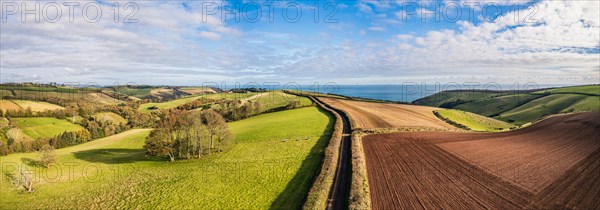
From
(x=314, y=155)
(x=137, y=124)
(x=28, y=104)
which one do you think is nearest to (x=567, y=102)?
(x=314, y=155)

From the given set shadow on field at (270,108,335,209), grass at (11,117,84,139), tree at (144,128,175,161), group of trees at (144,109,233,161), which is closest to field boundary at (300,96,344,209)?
shadow on field at (270,108,335,209)

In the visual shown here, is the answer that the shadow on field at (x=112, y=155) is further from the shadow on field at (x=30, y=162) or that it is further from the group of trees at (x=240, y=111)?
the group of trees at (x=240, y=111)

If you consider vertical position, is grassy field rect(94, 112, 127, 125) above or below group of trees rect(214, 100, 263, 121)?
below

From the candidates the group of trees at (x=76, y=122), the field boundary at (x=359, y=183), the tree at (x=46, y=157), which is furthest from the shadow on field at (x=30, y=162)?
the field boundary at (x=359, y=183)

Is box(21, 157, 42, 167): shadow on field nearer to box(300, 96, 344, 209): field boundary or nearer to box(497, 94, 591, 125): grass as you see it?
box(300, 96, 344, 209): field boundary

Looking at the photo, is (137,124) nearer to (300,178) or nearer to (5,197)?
(5,197)
